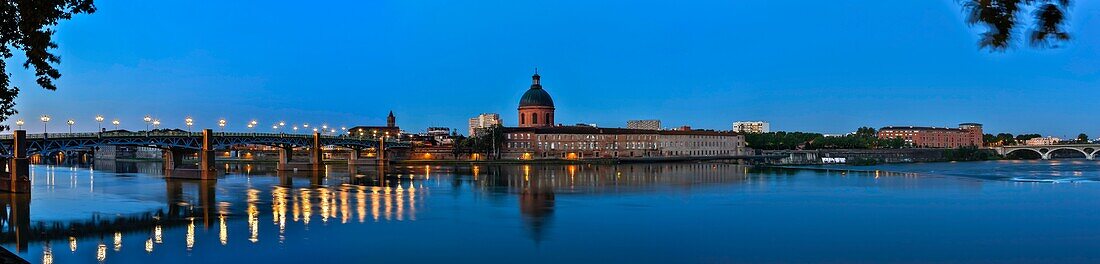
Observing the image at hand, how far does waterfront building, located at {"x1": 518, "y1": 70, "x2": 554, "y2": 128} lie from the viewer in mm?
131875

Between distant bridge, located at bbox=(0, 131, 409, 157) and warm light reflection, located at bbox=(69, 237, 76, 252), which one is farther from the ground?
distant bridge, located at bbox=(0, 131, 409, 157)

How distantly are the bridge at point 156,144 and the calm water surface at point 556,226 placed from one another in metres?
2.75

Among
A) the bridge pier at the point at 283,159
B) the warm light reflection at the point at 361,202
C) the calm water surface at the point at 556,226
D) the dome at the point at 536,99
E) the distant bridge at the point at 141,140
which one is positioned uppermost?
the dome at the point at 536,99

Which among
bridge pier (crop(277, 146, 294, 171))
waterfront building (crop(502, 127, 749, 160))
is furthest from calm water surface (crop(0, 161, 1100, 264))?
waterfront building (crop(502, 127, 749, 160))

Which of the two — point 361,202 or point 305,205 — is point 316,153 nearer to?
point 361,202

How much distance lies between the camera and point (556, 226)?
29438mm

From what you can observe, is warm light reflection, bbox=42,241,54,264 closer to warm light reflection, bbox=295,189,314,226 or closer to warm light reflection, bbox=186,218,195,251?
warm light reflection, bbox=186,218,195,251

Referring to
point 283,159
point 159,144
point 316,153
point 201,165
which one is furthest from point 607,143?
point 159,144

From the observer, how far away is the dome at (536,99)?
132500 millimetres

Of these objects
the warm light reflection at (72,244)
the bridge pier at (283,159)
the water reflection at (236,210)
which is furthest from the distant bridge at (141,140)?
the warm light reflection at (72,244)

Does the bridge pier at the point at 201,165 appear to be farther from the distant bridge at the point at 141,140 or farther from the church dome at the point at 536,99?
the church dome at the point at 536,99

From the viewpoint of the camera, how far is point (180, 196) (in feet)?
149

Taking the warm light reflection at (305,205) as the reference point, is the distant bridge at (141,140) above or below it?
above

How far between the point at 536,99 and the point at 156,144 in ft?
231
